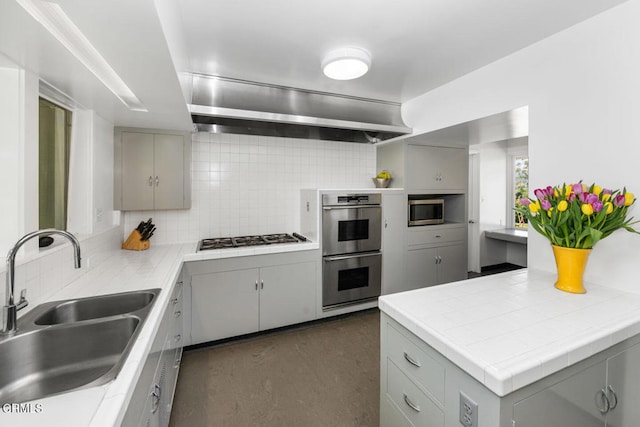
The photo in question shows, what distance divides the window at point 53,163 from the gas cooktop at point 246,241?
3.37ft

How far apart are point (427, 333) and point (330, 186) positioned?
2629 mm

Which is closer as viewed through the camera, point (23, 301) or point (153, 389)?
point (153, 389)

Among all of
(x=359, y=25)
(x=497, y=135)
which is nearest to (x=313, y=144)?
(x=359, y=25)

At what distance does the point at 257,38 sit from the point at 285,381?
2.48m

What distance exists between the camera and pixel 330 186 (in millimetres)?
3537

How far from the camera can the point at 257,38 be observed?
6.12 ft

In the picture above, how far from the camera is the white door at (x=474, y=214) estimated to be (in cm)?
453

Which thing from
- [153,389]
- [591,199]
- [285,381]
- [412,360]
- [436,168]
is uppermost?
[436,168]

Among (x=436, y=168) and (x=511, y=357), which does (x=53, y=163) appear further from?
(x=436, y=168)

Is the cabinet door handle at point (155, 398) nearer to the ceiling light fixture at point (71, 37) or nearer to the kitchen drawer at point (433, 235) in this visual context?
the ceiling light fixture at point (71, 37)

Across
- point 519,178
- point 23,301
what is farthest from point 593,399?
point 519,178

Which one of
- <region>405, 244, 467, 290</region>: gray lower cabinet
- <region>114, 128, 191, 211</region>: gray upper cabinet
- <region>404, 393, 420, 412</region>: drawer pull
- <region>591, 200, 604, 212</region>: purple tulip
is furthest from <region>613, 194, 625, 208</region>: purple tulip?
<region>114, 128, 191, 211</region>: gray upper cabinet

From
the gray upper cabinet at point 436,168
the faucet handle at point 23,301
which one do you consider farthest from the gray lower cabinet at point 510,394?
the gray upper cabinet at point 436,168

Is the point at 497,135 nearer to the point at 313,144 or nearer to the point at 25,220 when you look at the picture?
the point at 313,144
